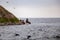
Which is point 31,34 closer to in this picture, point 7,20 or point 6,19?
point 7,20

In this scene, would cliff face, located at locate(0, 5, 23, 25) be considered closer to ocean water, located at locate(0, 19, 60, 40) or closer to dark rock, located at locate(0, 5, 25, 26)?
dark rock, located at locate(0, 5, 25, 26)

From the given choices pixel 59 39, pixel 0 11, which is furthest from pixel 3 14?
pixel 59 39

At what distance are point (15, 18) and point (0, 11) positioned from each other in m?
8.40

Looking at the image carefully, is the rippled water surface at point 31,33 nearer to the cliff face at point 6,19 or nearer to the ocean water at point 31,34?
the ocean water at point 31,34

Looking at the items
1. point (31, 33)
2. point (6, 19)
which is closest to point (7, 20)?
point (6, 19)

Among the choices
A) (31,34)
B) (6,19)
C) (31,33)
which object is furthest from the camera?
(6,19)

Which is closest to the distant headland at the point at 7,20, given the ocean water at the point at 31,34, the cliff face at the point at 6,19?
the cliff face at the point at 6,19

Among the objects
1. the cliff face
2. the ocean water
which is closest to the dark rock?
the cliff face

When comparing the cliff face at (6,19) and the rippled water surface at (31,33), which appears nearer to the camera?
the rippled water surface at (31,33)

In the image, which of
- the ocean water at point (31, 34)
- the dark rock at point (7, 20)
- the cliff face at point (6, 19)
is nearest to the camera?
the ocean water at point (31, 34)

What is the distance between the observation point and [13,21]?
109500 millimetres

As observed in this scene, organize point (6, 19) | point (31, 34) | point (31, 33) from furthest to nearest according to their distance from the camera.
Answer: point (6, 19) → point (31, 33) → point (31, 34)

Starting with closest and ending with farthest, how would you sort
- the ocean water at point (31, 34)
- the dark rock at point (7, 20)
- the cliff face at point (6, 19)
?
1. the ocean water at point (31, 34)
2. the dark rock at point (7, 20)
3. the cliff face at point (6, 19)

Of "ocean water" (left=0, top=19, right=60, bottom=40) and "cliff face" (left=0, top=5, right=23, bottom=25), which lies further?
"cliff face" (left=0, top=5, right=23, bottom=25)
